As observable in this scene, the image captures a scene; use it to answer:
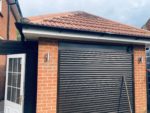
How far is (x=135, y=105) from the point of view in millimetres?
7863

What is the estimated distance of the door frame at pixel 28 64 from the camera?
7028mm

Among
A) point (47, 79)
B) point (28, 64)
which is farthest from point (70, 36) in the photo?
point (28, 64)

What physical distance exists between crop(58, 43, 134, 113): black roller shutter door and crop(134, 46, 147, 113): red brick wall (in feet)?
0.75

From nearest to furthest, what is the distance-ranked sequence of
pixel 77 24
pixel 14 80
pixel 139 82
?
pixel 77 24
pixel 14 80
pixel 139 82

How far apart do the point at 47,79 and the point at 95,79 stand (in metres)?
1.91

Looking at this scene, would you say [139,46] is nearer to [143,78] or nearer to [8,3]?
[143,78]

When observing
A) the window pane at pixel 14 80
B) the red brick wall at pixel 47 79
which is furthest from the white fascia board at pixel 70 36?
the window pane at pixel 14 80

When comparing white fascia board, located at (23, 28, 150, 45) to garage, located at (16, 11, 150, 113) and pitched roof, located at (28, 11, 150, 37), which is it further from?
pitched roof, located at (28, 11, 150, 37)

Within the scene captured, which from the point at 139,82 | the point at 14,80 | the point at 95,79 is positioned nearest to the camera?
the point at 14,80

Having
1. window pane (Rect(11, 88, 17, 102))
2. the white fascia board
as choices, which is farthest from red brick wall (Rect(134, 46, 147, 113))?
window pane (Rect(11, 88, 17, 102))

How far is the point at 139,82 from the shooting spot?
8.04 metres

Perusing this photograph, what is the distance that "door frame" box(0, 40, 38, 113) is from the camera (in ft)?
23.1

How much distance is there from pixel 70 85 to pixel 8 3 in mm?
8417

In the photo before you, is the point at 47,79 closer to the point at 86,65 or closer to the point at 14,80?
the point at 14,80
